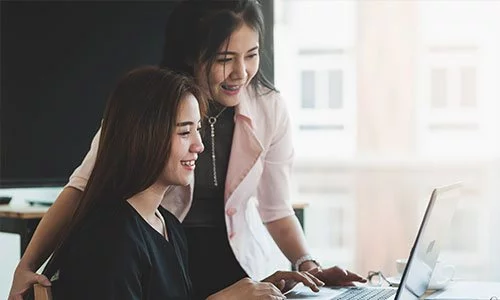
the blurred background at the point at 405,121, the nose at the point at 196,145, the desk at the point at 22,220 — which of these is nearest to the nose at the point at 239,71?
the nose at the point at 196,145

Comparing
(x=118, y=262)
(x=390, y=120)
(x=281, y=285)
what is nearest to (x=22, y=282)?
(x=118, y=262)

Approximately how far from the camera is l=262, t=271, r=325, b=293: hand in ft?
5.20

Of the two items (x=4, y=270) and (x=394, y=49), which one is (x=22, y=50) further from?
(x=394, y=49)

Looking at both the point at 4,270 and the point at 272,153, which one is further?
the point at 4,270

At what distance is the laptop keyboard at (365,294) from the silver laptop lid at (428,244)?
6 centimetres

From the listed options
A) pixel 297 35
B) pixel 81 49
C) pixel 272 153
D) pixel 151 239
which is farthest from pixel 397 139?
pixel 151 239

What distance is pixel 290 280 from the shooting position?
161cm

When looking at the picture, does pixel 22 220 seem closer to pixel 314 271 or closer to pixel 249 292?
pixel 314 271

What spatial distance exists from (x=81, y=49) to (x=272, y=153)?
2.95 feet

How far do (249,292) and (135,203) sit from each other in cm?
26

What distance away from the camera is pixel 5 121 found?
8.33ft

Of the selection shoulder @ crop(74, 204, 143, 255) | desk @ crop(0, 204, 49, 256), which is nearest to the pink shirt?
shoulder @ crop(74, 204, 143, 255)

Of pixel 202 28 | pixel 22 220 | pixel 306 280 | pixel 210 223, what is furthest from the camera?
pixel 22 220

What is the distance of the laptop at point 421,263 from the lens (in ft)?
4.47
